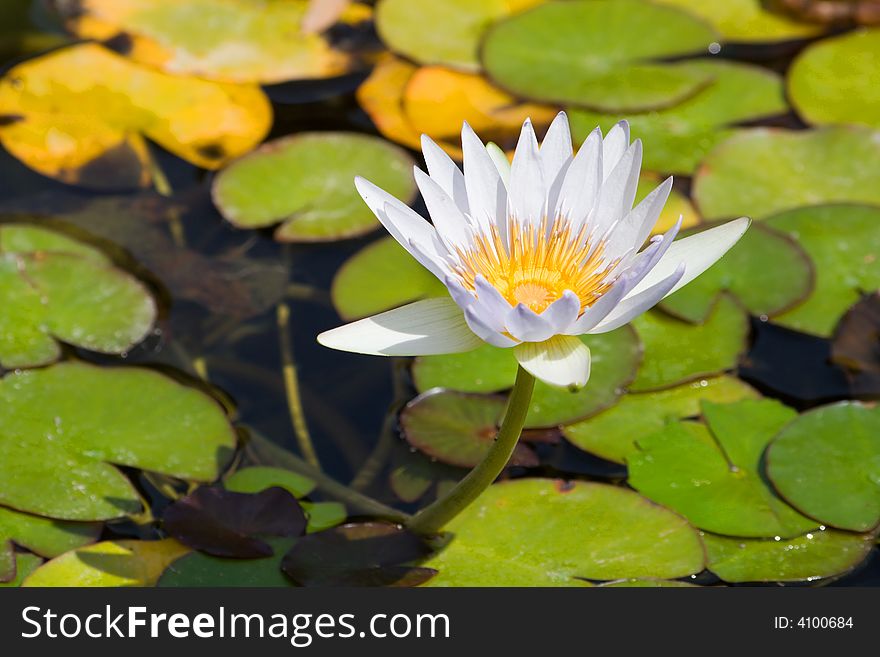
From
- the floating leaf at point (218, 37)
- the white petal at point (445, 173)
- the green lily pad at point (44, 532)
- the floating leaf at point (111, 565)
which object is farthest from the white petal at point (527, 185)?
the floating leaf at point (218, 37)

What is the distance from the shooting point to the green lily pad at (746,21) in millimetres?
3934

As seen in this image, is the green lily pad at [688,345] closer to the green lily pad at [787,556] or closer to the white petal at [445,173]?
the green lily pad at [787,556]

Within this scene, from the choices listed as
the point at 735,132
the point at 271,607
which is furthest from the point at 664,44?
the point at 271,607

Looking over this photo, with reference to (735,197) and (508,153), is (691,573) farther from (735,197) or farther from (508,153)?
(508,153)

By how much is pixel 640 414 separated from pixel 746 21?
2079mm

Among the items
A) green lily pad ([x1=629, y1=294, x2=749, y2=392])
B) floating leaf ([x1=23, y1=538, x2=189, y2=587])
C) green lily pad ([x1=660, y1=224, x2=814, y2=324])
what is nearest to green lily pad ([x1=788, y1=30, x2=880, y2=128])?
green lily pad ([x1=660, y1=224, x2=814, y2=324])

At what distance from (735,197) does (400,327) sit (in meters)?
1.80

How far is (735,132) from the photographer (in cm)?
354

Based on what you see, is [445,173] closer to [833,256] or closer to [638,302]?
[638,302]

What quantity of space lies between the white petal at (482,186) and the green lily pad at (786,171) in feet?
4.62

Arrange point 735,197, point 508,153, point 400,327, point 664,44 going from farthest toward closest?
point 664,44
point 508,153
point 735,197
point 400,327

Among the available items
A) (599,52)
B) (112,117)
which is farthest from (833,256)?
(112,117)

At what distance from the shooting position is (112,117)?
3535 mm

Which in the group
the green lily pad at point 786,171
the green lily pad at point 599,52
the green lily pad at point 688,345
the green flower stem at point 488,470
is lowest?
the green flower stem at point 488,470
